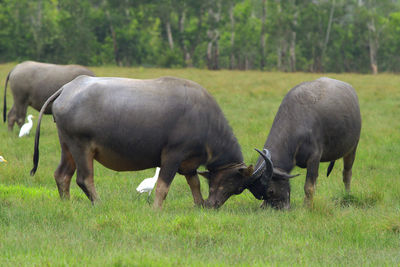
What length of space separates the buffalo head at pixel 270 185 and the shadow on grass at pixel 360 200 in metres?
0.82

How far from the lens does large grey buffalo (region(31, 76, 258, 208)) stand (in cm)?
702

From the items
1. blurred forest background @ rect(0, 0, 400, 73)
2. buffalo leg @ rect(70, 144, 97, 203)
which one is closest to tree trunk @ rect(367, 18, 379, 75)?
blurred forest background @ rect(0, 0, 400, 73)

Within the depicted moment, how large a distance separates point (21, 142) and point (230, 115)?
7117mm

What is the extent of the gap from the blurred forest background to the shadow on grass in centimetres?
4551

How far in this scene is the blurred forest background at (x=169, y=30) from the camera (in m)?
52.3

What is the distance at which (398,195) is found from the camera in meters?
8.50

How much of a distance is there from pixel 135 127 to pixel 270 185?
210 cm

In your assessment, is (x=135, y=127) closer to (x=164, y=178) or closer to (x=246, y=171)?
(x=164, y=178)

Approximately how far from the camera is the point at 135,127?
7078 millimetres

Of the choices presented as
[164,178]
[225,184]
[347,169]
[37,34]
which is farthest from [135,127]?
[37,34]

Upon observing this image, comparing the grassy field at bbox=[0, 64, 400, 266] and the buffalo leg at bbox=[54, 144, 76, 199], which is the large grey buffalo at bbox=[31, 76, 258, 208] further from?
the grassy field at bbox=[0, 64, 400, 266]

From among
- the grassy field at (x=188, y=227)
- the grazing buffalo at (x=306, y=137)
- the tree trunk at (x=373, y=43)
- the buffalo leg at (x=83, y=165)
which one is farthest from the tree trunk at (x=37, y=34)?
the buffalo leg at (x=83, y=165)

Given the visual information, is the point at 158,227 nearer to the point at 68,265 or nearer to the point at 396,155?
the point at 68,265

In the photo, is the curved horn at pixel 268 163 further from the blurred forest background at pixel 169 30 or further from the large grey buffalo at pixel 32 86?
the blurred forest background at pixel 169 30
